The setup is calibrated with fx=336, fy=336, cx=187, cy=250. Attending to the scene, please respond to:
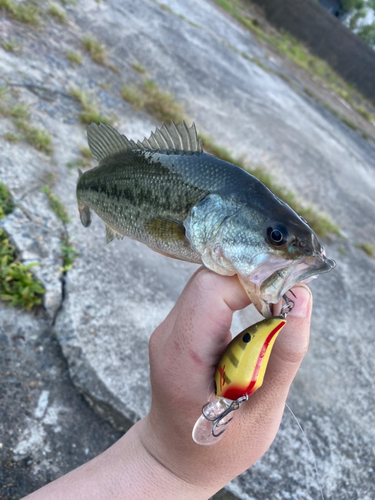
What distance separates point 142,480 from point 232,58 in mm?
11117

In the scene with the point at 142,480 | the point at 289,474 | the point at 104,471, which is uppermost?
the point at 142,480

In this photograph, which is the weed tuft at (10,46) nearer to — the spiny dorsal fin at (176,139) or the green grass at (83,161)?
the green grass at (83,161)

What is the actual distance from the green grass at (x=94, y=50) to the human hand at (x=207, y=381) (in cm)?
544

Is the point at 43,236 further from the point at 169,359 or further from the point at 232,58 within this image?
the point at 232,58

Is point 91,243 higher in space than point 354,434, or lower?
lower

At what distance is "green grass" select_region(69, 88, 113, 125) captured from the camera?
4.08m

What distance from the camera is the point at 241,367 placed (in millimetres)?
1014

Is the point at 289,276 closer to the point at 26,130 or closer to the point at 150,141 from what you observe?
the point at 150,141

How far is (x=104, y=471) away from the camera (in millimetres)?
1285

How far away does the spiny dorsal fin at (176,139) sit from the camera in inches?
55.7

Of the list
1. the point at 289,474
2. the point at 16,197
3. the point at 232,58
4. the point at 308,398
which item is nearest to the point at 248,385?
the point at 289,474

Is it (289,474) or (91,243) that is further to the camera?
(91,243)

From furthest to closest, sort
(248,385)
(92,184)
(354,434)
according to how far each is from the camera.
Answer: (354,434) < (92,184) < (248,385)

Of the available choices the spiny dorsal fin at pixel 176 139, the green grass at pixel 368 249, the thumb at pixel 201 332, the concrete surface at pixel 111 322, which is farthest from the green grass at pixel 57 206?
the green grass at pixel 368 249
